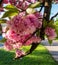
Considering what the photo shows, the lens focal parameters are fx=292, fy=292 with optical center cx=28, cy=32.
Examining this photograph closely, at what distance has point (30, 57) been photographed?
1272 centimetres

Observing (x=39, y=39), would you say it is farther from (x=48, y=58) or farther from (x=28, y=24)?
(x=48, y=58)

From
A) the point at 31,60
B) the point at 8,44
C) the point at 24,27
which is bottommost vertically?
the point at 31,60

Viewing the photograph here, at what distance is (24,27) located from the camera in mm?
1491

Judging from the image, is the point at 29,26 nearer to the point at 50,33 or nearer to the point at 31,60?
the point at 50,33

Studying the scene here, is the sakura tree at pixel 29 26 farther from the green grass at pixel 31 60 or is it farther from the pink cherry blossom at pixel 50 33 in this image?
the green grass at pixel 31 60

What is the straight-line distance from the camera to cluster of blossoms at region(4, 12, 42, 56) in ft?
4.86

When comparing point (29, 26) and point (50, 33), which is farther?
point (50, 33)

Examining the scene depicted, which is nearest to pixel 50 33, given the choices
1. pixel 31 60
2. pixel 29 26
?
pixel 29 26

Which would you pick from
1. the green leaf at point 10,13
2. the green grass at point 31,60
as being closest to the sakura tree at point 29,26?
the green leaf at point 10,13

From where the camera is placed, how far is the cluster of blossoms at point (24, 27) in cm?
148

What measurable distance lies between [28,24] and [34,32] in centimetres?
6

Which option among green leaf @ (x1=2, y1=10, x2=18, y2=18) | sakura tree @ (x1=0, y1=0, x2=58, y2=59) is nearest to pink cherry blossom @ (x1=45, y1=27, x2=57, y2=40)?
sakura tree @ (x1=0, y1=0, x2=58, y2=59)

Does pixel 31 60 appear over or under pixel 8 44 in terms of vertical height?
under

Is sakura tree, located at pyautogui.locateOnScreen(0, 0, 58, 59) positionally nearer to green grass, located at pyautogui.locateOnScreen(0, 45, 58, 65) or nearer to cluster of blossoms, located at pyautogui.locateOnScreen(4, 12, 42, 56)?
cluster of blossoms, located at pyautogui.locateOnScreen(4, 12, 42, 56)
